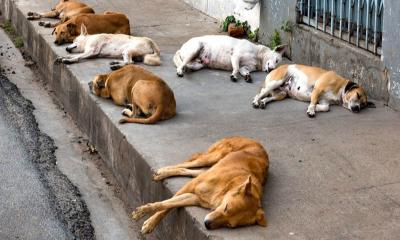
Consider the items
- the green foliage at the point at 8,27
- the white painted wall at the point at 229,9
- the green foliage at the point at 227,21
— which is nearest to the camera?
the white painted wall at the point at 229,9

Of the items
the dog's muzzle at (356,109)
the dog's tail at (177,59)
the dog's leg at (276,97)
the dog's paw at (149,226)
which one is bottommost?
the dog's paw at (149,226)

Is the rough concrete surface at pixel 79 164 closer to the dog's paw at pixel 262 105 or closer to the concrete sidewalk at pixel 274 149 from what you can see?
the concrete sidewalk at pixel 274 149

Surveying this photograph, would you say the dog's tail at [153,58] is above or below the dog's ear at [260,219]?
above

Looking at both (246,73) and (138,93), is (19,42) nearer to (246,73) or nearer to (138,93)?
(246,73)

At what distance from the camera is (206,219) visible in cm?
548

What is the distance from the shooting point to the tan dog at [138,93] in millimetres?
7910

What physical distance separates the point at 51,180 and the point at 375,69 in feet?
11.4

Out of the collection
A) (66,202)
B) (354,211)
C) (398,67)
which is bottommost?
(66,202)

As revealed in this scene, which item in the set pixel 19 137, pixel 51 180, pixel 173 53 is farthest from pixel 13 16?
pixel 51 180

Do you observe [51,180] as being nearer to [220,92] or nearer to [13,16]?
[220,92]

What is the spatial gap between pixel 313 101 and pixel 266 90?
61cm

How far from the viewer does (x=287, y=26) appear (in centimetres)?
1021

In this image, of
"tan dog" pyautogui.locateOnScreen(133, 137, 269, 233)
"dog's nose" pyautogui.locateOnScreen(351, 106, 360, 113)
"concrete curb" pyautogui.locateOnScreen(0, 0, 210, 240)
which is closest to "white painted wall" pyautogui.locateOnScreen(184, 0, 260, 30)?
"concrete curb" pyautogui.locateOnScreen(0, 0, 210, 240)

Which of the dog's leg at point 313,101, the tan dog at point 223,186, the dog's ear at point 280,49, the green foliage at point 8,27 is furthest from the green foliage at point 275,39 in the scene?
the green foliage at point 8,27
